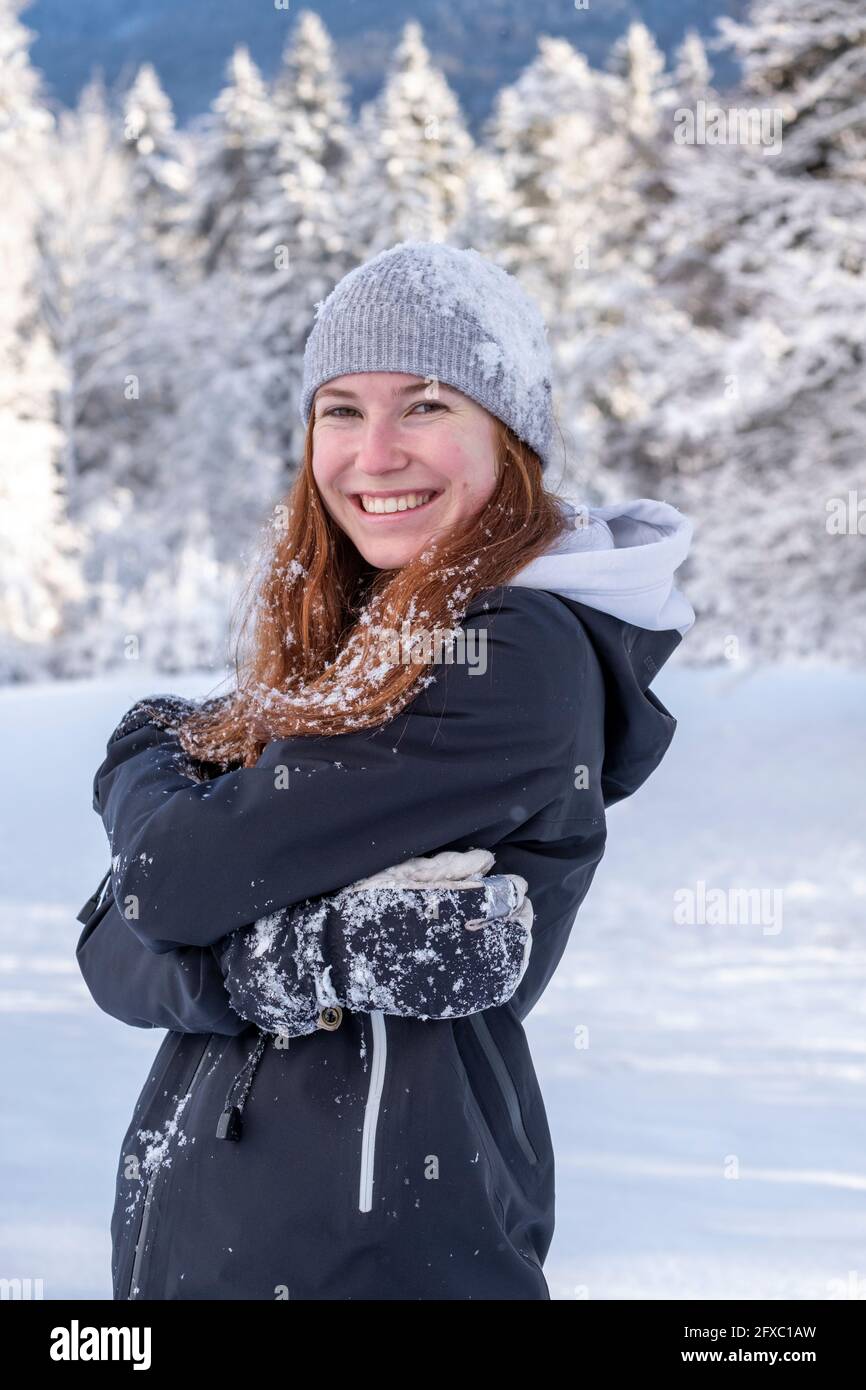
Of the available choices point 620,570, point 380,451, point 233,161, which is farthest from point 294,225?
point 620,570

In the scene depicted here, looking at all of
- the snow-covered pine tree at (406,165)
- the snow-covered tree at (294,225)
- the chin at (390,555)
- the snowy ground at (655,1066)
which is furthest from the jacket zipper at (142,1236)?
the snow-covered tree at (294,225)

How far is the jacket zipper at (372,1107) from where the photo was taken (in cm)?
149

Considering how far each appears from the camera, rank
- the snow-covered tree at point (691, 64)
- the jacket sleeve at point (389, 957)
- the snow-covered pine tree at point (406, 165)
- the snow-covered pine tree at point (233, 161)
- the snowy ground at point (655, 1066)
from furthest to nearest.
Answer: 1. the snow-covered pine tree at point (233, 161)
2. the snow-covered pine tree at point (406, 165)
3. the snow-covered tree at point (691, 64)
4. the snowy ground at point (655, 1066)
5. the jacket sleeve at point (389, 957)

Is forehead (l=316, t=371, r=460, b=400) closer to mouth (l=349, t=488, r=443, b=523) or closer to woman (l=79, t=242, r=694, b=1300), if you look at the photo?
woman (l=79, t=242, r=694, b=1300)

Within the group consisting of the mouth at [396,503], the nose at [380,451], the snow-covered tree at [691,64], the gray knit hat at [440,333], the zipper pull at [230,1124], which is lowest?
the zipper pull at [230,1124]

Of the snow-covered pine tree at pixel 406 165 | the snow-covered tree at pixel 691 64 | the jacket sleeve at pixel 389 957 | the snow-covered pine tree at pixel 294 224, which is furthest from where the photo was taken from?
the snow-covered pine tree at pixel 294 224

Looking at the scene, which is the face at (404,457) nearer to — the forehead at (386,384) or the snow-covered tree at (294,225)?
the forehead at (386,384)

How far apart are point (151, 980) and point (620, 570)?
0.78 meters

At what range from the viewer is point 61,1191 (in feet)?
11.6

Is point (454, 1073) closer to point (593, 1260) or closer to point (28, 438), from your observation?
point (593, 1260)

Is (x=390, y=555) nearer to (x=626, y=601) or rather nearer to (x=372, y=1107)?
(x=626, y=601)

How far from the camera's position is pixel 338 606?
74.7 inches

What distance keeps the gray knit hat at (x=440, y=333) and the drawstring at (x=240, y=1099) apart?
0.89 metres

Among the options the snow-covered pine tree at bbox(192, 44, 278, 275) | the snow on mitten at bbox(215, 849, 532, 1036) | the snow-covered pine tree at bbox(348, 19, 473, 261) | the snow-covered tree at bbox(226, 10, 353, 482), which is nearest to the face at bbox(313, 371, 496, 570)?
the snow on mitten at bbox(215, 849, 532, 1036)
